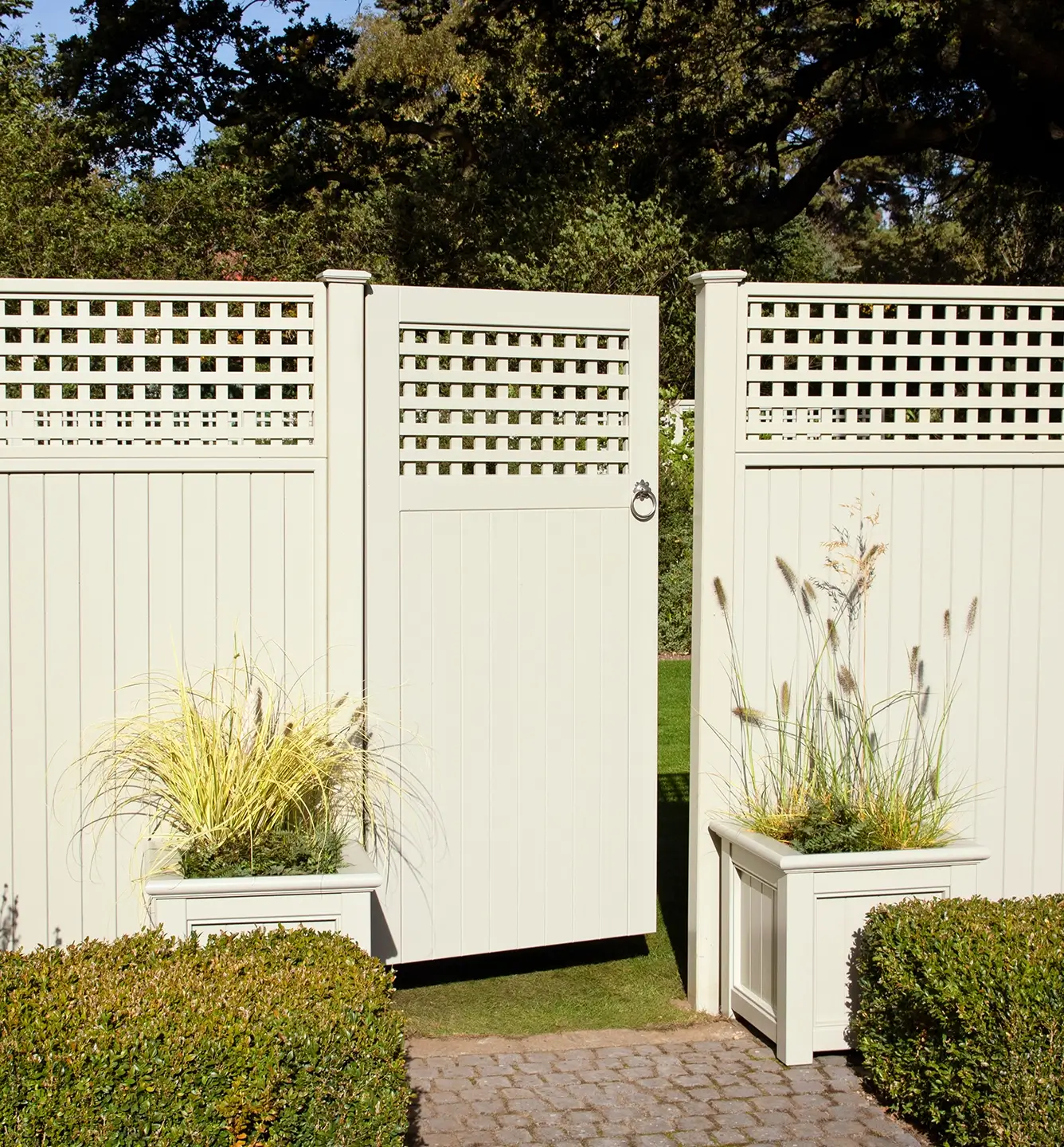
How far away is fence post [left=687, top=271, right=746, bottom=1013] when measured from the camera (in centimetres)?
435

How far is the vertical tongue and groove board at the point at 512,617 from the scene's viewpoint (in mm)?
4258

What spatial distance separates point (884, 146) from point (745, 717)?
29.9 feet

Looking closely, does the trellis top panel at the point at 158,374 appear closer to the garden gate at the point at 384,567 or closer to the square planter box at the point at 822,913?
the garden gate at the point at 384,567

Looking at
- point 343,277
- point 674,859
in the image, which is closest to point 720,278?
point 343,277

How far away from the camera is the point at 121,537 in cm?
405

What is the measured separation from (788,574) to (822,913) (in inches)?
45.5

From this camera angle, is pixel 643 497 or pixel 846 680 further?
pixel 643 497

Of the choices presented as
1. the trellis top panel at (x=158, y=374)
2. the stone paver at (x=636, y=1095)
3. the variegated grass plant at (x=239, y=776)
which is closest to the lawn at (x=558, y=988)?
the stone paver at (x=636, y=1095)

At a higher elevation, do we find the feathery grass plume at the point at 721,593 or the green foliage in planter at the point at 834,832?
the feathery grass plume at the point at 721,593

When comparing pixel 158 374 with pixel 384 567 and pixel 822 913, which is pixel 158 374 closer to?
pixel 384 567

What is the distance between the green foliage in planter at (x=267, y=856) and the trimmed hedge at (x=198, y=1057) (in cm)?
66

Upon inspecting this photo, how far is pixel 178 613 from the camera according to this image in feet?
13.4

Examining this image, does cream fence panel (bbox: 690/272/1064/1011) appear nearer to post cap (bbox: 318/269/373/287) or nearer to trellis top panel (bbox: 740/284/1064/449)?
trellis top panel (bbox: 740/284/1064/449)

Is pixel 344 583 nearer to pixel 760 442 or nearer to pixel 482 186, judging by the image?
pixel 760 442
